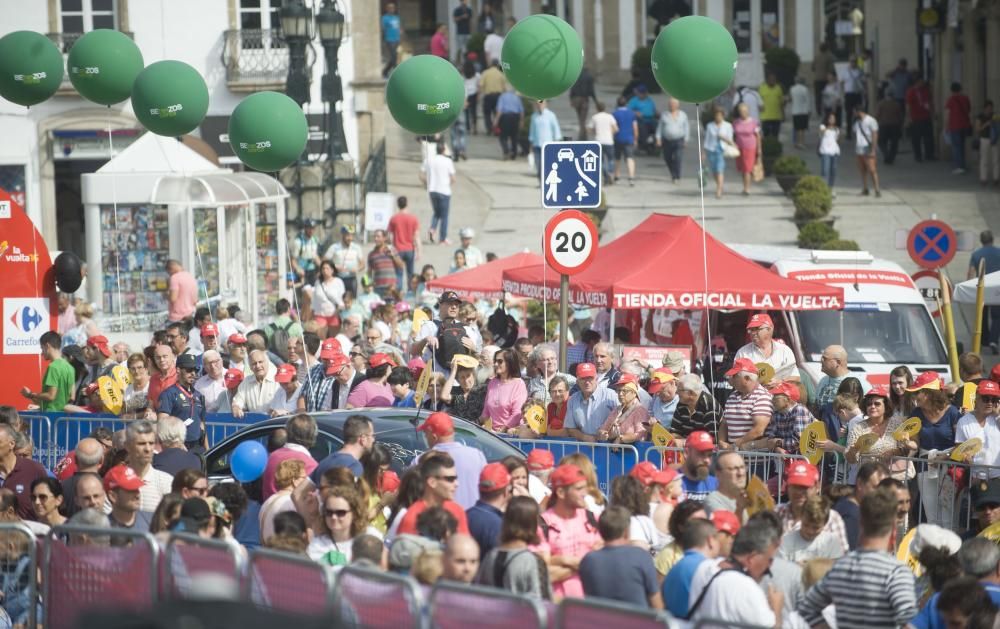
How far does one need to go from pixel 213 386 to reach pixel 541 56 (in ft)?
13.8

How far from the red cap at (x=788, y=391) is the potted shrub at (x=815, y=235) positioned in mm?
12883

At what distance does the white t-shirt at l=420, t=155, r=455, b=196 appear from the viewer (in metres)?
27.4

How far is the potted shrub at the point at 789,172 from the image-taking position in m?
30.5

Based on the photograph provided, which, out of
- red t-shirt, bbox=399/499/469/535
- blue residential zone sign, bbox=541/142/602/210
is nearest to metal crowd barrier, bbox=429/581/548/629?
red t-shirt, bbox=399/499/469/535

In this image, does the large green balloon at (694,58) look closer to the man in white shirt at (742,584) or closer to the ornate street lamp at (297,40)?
the man in white shirt at (742,584)

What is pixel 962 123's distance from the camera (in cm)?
3203

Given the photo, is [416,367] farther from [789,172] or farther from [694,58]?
[789,172]

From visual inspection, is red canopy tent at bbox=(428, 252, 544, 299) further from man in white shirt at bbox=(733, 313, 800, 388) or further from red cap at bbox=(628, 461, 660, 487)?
red cap at bbox=(628, 461, 660, 487)

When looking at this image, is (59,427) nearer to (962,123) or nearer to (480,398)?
(480,398)

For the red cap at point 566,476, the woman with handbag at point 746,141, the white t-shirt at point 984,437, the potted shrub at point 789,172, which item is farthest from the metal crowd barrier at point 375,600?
the potted shrub at point 789,172

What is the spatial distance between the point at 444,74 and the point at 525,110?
21466mm

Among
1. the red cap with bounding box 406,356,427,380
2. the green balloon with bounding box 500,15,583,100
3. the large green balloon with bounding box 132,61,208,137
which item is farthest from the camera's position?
the large green balloon with bounding box 132,61,208,137

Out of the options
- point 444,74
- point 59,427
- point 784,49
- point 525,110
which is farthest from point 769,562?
point 784,49

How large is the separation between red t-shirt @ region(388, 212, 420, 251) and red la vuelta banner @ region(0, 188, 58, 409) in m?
9.22
